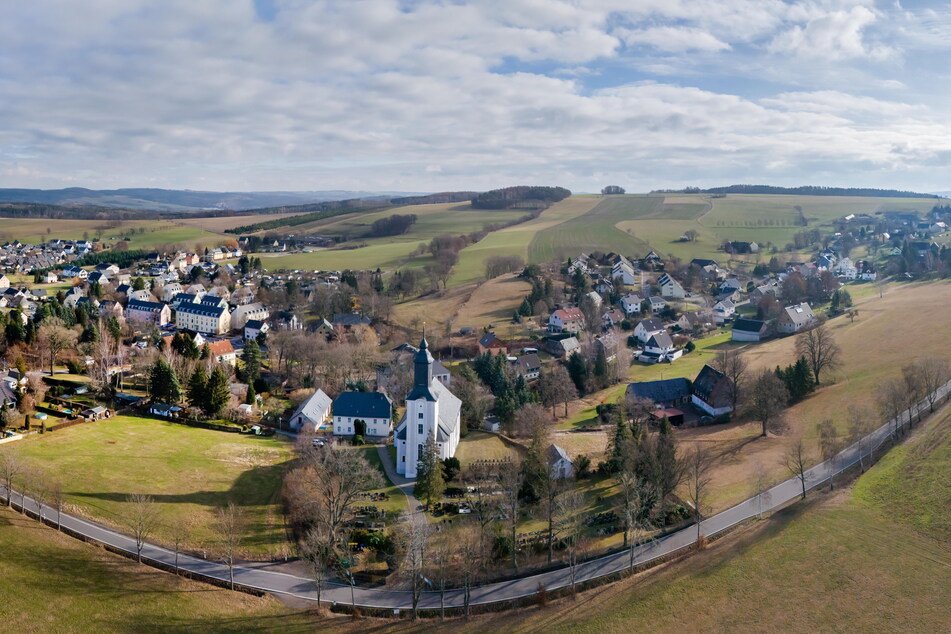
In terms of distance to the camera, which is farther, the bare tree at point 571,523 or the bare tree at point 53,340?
the bare tree at point 53,340

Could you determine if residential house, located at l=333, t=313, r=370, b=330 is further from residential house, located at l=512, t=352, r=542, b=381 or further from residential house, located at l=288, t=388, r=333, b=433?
residential house, located at l=288, t=388, r=333, b=433

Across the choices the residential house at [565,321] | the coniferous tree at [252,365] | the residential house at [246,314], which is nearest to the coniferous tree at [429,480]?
the coniferous tree at [252,365]

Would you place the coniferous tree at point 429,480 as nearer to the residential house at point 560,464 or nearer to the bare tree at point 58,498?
the residential house at point 560,464

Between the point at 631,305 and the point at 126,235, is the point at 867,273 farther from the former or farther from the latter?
the point at 126,235

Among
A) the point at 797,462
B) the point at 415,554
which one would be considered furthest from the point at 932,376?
the point at 415,554

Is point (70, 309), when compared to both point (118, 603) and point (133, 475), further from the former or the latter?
point (118, 603)

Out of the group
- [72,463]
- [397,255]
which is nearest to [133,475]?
[72,463]
